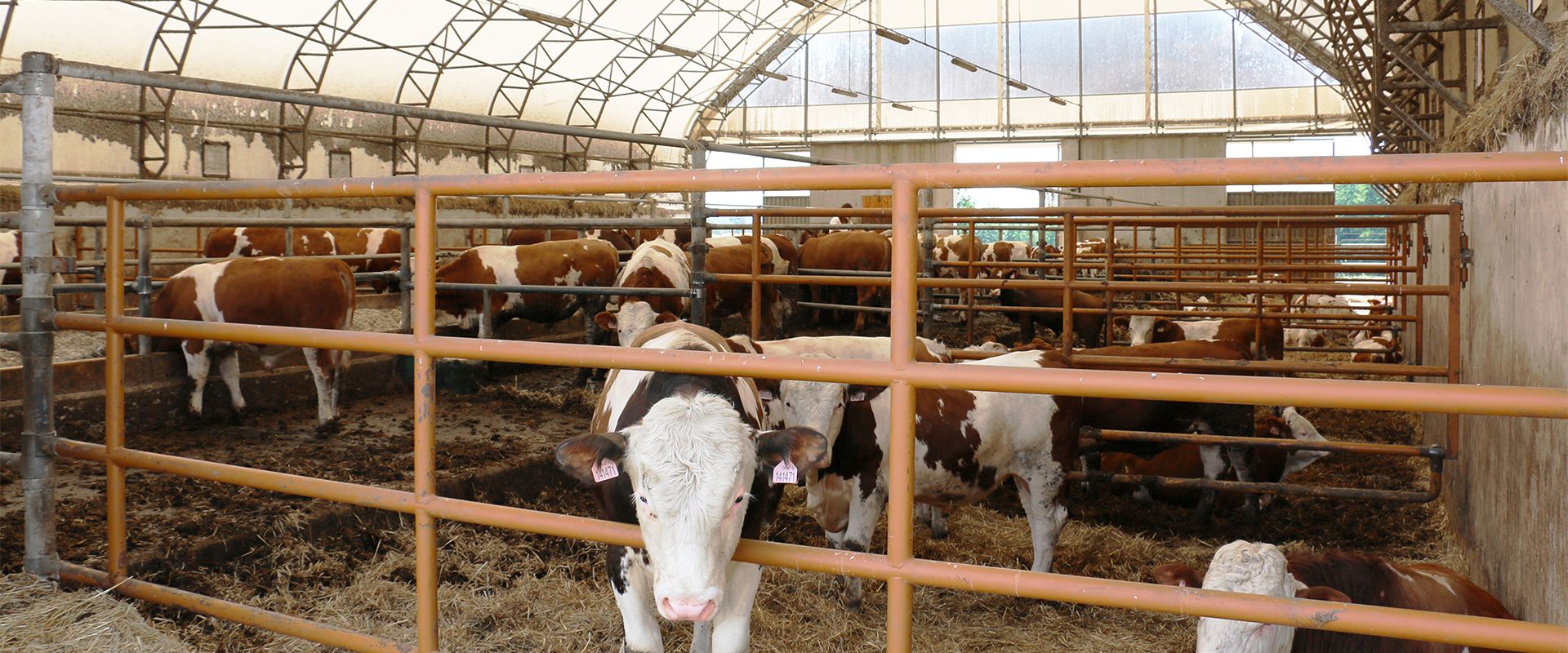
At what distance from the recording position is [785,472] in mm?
2230

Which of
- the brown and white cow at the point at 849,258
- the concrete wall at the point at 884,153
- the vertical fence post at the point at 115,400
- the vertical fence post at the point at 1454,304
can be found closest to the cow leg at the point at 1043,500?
the vertical fence post at the point at 1454,304

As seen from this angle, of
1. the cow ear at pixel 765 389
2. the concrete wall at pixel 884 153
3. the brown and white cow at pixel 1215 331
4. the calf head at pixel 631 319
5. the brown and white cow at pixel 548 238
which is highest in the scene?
the concrete wall at pixel 884 153

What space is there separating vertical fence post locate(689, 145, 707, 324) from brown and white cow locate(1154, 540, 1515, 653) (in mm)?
2447

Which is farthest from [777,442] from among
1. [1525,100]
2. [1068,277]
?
[1068,277]

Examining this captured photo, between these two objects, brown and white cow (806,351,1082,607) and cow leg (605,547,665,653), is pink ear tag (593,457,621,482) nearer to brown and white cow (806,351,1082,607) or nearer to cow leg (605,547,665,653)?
cow leg (605,547,665,653)

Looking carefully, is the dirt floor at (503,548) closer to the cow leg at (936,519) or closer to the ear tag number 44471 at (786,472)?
the cow leg at (936,519)

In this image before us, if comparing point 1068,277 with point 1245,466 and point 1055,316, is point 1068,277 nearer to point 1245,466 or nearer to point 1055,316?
point 1245,466

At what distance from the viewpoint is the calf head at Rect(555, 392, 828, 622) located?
6.72 ft

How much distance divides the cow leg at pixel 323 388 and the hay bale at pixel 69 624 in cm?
276

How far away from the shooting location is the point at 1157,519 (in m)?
5.22

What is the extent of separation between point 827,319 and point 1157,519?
22.4ft

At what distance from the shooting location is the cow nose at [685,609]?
6.57 feet

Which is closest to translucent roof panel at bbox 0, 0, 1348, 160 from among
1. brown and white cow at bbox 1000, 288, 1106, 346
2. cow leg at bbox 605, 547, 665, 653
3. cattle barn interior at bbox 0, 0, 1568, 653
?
cattle barn interior at bbox 0, 0, 1568, 653

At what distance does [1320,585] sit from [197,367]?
5141 mm
